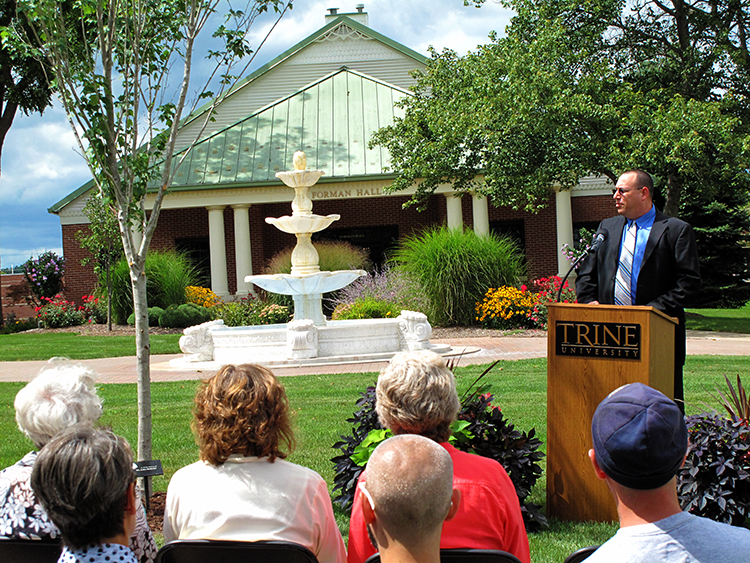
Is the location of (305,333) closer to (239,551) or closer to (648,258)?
(648,258)

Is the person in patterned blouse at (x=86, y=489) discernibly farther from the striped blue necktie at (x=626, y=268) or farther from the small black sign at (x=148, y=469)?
the striped blue necktie at (x=626, y=268)

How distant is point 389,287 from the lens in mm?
17281

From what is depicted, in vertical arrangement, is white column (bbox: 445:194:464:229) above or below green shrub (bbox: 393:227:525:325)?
above

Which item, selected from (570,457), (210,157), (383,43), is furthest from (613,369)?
(383,43)

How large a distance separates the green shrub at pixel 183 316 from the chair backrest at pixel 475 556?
1732 cm

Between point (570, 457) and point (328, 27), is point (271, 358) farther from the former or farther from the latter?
point (328, 27)

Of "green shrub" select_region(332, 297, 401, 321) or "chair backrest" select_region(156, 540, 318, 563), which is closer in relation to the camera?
"chair backrest" select_region(156, 540, 318, 563)

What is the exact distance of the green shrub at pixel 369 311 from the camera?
15727 mm

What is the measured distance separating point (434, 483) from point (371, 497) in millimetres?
167

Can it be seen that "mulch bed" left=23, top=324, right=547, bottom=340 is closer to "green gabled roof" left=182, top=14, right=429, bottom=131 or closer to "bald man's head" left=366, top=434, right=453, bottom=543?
"green gabled roof" left=182, top=14, right=429, bottom=131

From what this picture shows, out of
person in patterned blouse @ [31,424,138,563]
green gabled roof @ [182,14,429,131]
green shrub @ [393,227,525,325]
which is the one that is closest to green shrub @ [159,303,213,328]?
green shrub @ [393,227,525,325]

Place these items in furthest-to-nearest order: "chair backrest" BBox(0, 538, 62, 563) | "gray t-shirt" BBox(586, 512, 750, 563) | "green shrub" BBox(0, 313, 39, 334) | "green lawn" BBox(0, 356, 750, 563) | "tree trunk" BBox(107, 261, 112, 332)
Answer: "green shrub" BBox(0, 313, 39, 334)
"tree trunk" BBox(107, 261, 112, 332)
"green lawn" BBox(0, 356, 750, 563)
"chair backrest" BBox(0, 538, 62, 563)
"gray t-shirt" BBox(586, 512, 750, 563)

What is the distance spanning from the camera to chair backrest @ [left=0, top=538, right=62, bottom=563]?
7.57 ft

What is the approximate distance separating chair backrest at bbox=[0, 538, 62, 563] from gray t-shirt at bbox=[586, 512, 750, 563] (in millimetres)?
1697
